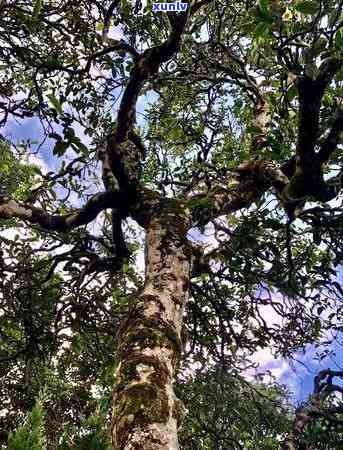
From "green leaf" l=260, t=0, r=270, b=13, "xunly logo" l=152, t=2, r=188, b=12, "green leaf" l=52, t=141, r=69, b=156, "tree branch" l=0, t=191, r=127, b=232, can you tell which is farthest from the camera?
"tree branch" l=0, t=191, r=127, b=232

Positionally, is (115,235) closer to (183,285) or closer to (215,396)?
(183,285)

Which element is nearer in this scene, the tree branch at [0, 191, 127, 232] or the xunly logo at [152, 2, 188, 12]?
the xunly logo at [152, 2, 188, 12]

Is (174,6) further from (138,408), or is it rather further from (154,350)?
(138,408)

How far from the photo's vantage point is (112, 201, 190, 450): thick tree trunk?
94.0 inches

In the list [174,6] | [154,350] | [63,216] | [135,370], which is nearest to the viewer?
[135,370]

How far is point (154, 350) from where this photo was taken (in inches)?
118

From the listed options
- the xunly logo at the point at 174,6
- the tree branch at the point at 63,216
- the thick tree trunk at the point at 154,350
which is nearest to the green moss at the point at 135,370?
the thick tree trunk at the point at 154,350

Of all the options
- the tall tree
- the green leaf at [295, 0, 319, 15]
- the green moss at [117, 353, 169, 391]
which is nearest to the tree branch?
the tall tree

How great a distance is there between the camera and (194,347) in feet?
20.9

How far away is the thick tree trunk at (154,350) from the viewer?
7.84 ft

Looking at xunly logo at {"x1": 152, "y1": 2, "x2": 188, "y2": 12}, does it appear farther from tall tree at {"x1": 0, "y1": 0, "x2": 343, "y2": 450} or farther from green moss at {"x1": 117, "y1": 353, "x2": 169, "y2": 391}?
green moss at {"x1": 117, "y1": 353, "x2": 169, "y2": 391}

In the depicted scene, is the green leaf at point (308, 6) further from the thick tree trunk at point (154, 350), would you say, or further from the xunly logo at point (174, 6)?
the xunly logo at point (174, 6)

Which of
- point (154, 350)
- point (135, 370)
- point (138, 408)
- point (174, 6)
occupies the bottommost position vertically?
point (138, 408)

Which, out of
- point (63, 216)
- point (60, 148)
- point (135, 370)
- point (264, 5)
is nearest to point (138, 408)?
point (135, 370)
